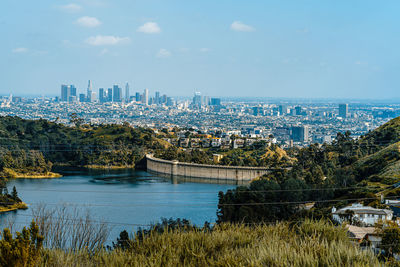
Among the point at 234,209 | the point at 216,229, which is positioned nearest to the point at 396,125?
the point at 234,209

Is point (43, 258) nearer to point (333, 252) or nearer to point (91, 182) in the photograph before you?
point (333, 252)

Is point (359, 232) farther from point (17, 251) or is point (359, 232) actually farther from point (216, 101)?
point (216, 101)

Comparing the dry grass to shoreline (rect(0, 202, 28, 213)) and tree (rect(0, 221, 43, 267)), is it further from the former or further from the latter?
shoreline (rect(0, 202, 28, 213))

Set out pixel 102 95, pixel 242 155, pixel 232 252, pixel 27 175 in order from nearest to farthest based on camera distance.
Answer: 1. pixel 232 252
2. pixel 27 175
3. pixel 242 155
4. pixel 102 95

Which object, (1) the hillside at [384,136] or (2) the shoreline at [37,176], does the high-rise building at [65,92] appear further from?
(1) the hillside at [384,136]

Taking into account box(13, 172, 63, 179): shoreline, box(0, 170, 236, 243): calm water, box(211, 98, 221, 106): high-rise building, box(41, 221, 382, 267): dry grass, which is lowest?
box(13, 172, 63, 179): shoreline

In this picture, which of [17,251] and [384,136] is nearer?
[17,251]

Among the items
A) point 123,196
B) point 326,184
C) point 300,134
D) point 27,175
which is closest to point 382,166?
point 326,184

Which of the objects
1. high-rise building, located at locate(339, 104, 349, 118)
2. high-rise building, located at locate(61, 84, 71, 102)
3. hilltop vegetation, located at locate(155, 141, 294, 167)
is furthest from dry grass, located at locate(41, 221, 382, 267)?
high-rise building, located at locate(61, 84, 71, 102)
